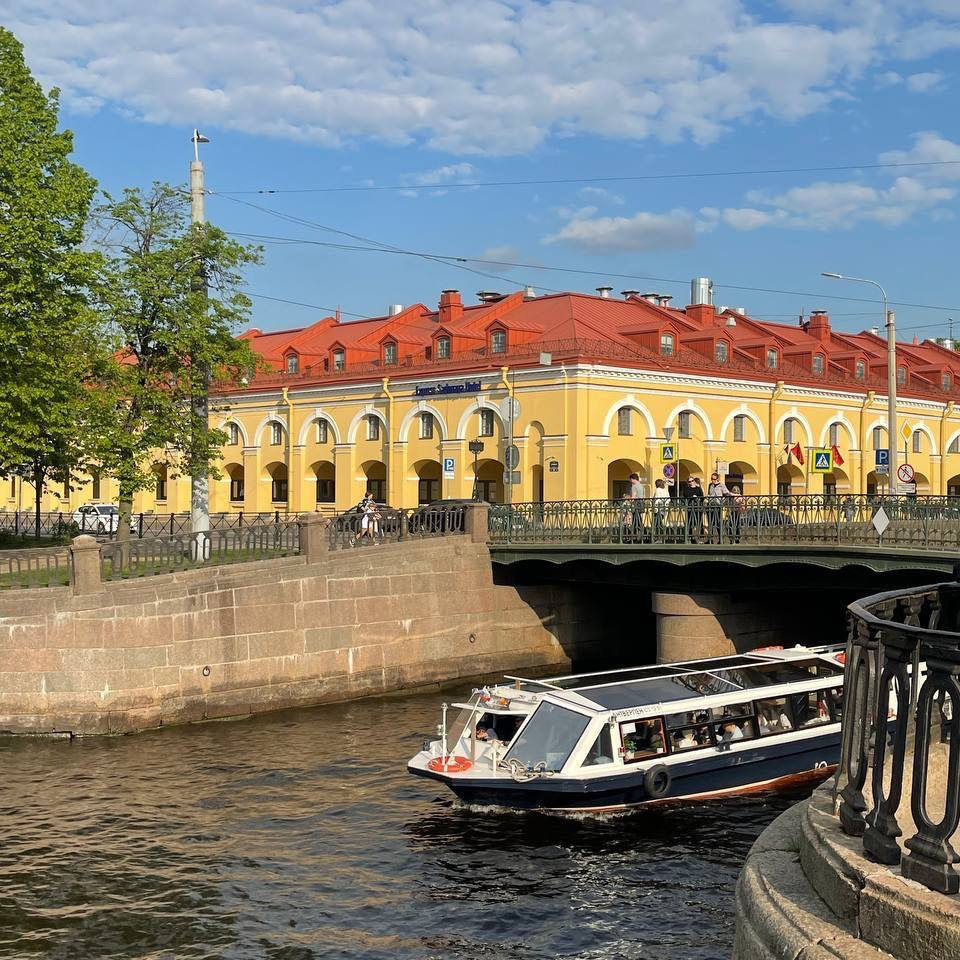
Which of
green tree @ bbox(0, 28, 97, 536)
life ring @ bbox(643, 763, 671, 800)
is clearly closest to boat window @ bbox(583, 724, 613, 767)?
life ring @ bbox(643, 763, 671, 800)

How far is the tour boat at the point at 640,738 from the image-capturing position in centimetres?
Result: 1705

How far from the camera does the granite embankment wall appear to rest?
22.2 m

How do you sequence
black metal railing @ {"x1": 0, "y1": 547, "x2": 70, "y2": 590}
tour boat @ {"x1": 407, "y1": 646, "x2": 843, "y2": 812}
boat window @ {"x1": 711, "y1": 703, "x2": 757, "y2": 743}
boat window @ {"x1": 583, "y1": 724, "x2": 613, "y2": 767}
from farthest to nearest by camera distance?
black metal railing @ {"x1": 0, "y1": 547, "x2": 70, "y2": 590} → boat window @ {"x1": 711, "y1": 703, "x2": 757, "y2": 743} → boat window @ {"x1": 583, "y1": 724, "x2": 613, "y2": 767} → tour boat @ {"x1": 407, "y1": 646, "x2": 843, "y2": 812}

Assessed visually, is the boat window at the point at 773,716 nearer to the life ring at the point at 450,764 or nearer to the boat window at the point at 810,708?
the boat window at the point at 810,708

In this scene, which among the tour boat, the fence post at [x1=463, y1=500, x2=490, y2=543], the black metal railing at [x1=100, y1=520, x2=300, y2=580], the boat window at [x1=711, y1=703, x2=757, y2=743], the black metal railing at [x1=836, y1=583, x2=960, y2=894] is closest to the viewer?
the black metal railing at [x1=836, y1=583, x2=960, y2=894]

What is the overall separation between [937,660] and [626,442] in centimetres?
4102

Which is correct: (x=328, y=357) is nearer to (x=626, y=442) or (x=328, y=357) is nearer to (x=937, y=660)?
(x=626, y=442)

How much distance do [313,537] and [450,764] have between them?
1017 centimetres

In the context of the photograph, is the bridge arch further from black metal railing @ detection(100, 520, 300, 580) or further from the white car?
black metal railing @ detection(100, 520, 300, 580)

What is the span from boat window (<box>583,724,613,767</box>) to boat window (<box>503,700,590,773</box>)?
0.26 metres

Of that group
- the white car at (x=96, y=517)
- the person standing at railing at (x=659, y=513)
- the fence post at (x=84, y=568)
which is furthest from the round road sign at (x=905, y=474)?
the white car at (x=96, y=517)

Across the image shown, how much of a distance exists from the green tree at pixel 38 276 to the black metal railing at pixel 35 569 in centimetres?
343

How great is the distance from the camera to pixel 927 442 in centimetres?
5756

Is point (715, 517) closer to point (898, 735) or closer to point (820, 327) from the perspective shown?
point (898, 735)
